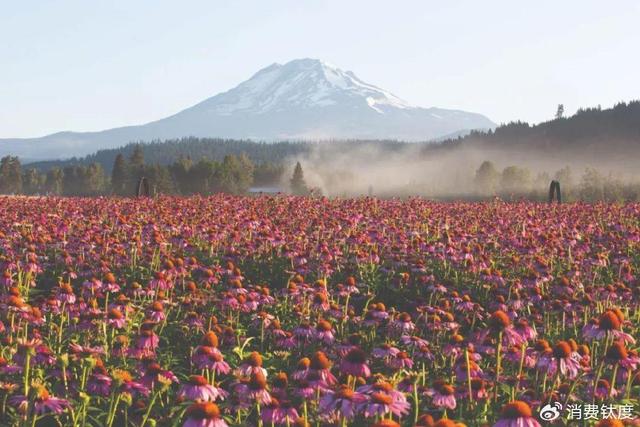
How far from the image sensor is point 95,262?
36.7ft

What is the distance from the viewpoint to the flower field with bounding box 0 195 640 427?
4.96m

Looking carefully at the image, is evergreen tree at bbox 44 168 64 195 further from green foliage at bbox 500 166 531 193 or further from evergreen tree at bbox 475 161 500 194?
green foliage at bbox 500 166 531 193

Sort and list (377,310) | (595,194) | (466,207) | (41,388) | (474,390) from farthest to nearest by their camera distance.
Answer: (595,194)
(466,207)
(377,310)
(474,390)
(41,388)

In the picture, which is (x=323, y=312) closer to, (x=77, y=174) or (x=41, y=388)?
(x=41, y=388)

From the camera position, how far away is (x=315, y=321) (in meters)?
8.43

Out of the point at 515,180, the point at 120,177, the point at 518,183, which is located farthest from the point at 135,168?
the point at 518,183

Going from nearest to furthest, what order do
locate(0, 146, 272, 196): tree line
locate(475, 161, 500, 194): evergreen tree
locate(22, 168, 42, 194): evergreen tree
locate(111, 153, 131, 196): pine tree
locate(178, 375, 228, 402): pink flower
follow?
locate(178, 375, 228, 402): pink flower < locate(475, 161, 500, 194): evergreen tree < locate(0, 146, 272, 196): tree line < locate(111, 153, 131, 196): pine tree < locate(22, 168, 42, 194): evergreen tree

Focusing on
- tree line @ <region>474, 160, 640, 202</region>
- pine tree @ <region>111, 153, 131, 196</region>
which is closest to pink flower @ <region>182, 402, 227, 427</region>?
tree line @ <region>474, 160, 640, 202</region>

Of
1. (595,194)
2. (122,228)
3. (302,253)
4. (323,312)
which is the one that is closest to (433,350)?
(323,312)

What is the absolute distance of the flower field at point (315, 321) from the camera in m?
4.96

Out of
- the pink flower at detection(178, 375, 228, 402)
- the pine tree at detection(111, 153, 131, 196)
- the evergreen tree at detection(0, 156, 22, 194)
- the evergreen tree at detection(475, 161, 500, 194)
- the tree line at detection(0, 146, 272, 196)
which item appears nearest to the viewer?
the pink flower at detection(178, 375, 228, 402)

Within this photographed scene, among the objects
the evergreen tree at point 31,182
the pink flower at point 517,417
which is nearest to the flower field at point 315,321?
the pink flower at point 517,417

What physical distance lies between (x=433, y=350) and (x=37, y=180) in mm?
169814

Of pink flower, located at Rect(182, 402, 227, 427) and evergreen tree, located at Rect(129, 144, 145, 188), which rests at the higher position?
evergreen tree, located at Rect(129, 144, 145, 188)
